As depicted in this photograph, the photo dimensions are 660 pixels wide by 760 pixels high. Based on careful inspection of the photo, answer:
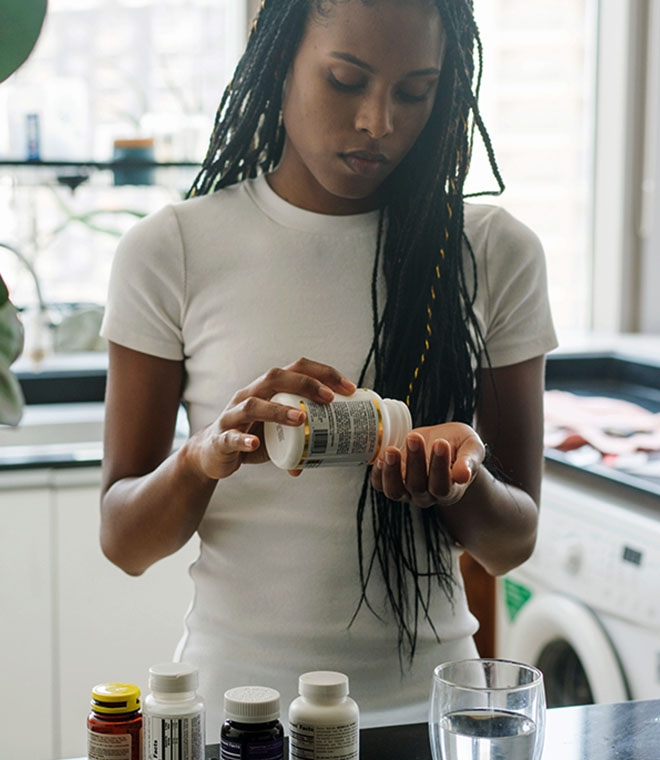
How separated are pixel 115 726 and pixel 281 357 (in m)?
0.39

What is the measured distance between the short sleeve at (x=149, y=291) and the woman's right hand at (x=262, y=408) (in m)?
0.19

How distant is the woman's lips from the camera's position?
943 mm

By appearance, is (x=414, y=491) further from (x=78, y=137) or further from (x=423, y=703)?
(x=78, y=137)

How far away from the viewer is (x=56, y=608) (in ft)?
6.44

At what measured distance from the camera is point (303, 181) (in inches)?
40.7

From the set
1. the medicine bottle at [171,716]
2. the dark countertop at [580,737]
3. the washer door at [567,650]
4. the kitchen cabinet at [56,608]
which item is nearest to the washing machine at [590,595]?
the washer door at [567,650]

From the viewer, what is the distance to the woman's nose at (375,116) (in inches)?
36.1

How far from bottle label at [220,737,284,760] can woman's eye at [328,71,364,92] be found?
0.55 metres

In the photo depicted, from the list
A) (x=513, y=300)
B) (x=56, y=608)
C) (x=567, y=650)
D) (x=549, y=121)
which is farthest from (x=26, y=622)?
(x=549, y=121)

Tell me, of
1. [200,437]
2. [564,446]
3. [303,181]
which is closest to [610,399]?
[564,446]

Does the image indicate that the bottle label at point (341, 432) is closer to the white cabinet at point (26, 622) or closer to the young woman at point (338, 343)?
the young woman at point (338, 343)

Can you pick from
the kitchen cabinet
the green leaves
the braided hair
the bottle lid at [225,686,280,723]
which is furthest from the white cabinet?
the green leaves

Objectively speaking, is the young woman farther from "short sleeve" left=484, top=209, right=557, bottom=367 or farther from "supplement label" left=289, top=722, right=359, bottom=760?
"supplement label" left=289, top=722, right=359, bottom=760

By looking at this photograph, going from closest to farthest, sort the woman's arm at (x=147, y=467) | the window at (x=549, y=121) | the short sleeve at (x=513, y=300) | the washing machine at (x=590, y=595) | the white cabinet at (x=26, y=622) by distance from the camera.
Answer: the woman's arm at (x=147, y=467) < the short sleeve at (x=513, y=300) < the washing machine at (x=590, y=595) < the white cabinet at (x=26, y=622) < the window at (x=549, y=121)
